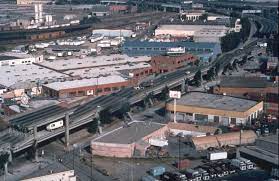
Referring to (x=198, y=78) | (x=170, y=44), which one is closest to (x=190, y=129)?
(x=198, y=78)

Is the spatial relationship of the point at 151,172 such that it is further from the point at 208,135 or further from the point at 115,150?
the point at 208,135

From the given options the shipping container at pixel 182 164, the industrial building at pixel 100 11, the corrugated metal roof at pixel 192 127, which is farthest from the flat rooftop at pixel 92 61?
the industrial building at pixel 100 11

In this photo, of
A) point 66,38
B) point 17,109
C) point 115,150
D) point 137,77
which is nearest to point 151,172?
point 115,150

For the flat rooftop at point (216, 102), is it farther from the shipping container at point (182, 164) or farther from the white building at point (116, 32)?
the white building at point (116, 32)

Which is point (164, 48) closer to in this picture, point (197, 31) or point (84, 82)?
point (197, 31)

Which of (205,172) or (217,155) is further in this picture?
(217,155)

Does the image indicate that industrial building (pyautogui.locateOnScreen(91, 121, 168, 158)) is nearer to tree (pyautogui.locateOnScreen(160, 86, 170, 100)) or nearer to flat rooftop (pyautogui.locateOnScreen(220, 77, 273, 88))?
tree (pyautogui.locateOnScreen(160, 86, 170, 100))
